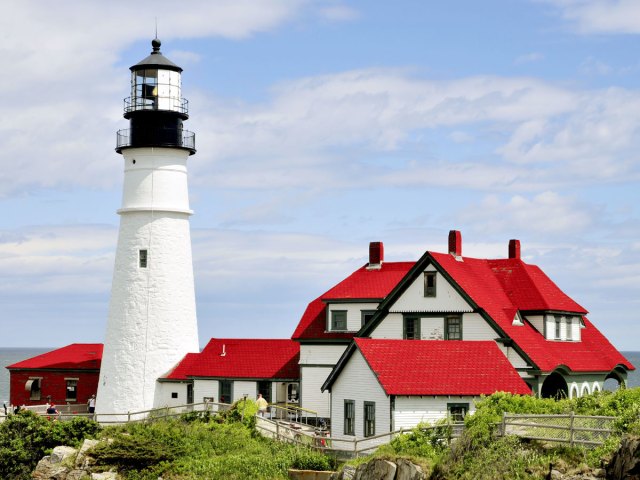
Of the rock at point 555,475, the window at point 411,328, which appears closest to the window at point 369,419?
the window at point 411,328

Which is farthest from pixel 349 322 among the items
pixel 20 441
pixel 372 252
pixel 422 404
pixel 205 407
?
pixel 20 441

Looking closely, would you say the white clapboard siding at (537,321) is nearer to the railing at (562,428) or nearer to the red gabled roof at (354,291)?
the red gabled roof at (354,291)

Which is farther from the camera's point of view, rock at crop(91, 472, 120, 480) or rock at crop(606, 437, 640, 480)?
rock at crop(91, 472, 120, 480)

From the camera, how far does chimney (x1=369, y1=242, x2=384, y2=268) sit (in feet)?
146

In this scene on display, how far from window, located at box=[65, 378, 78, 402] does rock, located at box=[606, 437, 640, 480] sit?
31040mm

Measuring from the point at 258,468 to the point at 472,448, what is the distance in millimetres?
8853

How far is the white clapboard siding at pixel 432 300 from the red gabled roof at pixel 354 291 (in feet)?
8.04

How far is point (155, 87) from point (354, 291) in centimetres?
1181

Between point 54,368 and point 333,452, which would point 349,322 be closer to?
point 333,452

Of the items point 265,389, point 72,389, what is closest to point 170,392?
point 265,389

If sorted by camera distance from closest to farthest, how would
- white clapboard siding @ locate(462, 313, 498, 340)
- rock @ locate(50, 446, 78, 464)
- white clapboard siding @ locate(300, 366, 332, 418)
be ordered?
rock @ locate(50, 446, 78, 464) < white clapboard siding @ locate(462, 313, 498, 340) < white clapboard siding @ locate(300, 366, 332, 418)

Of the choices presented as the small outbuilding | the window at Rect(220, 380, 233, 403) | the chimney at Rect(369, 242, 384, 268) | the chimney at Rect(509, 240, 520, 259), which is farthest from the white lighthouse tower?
the chimney at Rect(509, 240, 520, 259)

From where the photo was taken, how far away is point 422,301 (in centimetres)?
3931

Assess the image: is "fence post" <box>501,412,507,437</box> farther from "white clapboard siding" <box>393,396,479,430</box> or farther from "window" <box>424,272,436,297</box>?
"window" <box>424,272,436,297</box>
